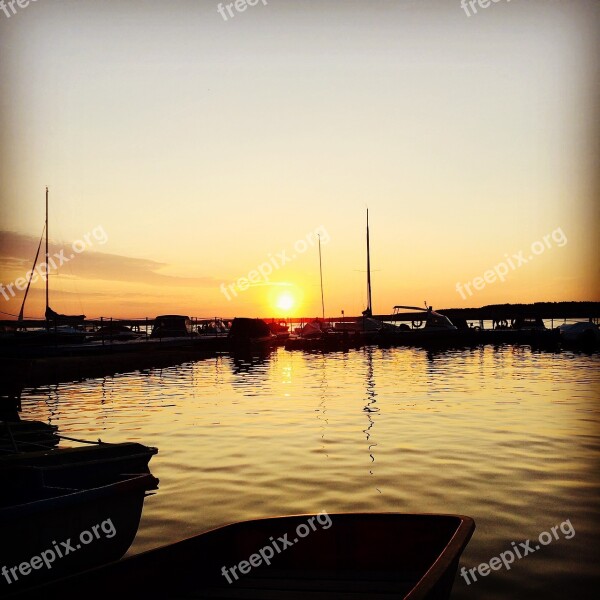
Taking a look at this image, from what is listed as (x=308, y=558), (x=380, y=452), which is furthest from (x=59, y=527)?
(x=380, y=452)

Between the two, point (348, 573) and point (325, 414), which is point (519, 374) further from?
point (348, 573)

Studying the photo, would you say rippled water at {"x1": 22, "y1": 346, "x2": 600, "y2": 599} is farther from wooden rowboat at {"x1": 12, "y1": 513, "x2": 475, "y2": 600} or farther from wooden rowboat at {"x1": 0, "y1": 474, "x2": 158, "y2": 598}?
wooden rowboat at {"x1": 12, "y1": 513, "x2": 475, "y2": 600}

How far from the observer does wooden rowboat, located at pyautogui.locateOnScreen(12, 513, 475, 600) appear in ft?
19.3

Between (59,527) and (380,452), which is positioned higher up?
(59,527)

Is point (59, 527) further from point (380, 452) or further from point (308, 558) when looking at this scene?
point (380, 452)

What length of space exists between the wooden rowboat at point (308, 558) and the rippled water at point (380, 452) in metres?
1.50

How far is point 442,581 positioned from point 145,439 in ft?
44.1

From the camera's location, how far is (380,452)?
14.9 meters

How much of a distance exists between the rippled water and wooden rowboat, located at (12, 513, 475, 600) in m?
1.50

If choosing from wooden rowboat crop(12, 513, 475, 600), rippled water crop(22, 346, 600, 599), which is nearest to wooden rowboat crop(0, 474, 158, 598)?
rippled water crop(22, 346, 600, 599)

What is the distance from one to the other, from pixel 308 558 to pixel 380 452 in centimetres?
870

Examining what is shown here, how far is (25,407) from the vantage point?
24406 millimetres

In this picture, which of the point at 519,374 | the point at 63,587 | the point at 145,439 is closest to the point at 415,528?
the point at 63,587

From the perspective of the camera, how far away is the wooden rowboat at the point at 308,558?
5871mm
